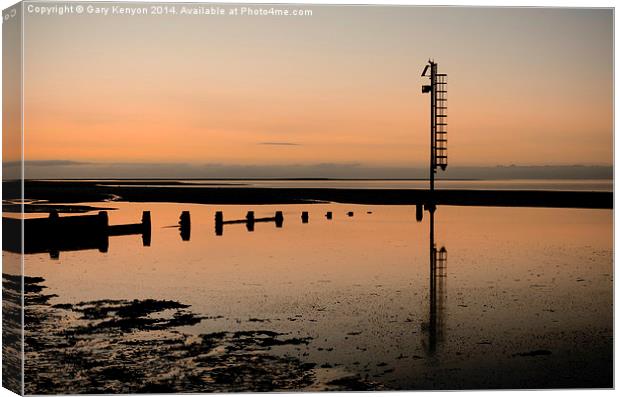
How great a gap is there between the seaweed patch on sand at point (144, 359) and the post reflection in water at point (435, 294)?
0.99m

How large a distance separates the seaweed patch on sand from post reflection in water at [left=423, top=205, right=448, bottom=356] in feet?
3.26

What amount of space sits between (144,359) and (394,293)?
3622 millimetres

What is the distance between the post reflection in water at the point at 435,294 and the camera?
702 centimetres

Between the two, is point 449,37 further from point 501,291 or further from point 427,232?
point 427,232

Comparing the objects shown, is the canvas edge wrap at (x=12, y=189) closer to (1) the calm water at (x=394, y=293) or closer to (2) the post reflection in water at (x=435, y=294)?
(1) the calm water at (x=394, y=293)

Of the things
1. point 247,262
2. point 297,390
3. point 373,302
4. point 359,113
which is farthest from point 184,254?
point 297,390

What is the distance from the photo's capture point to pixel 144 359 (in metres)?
6.37

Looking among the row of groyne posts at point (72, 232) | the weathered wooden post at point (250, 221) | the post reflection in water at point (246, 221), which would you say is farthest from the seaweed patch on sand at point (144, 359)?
the weathered wooden post at point (250, 221)

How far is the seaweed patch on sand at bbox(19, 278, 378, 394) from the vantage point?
6.05m

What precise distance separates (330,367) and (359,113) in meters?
2.23

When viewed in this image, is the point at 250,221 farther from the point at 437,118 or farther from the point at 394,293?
the point at 437,118

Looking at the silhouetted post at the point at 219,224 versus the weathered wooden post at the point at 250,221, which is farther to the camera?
the weathered wooden post at the point at 250,221

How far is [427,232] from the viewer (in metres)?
17.2

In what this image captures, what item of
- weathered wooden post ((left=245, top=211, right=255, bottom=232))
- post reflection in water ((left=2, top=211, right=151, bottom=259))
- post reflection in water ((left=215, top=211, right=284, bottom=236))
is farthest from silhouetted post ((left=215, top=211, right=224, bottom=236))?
post reflection in water ((left=2, top=211, right=151, bottom=259))
